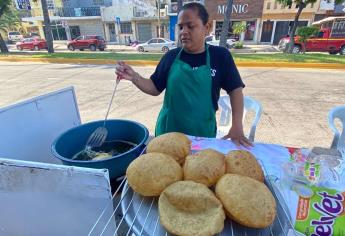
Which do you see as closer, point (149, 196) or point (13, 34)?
point (149, 196)

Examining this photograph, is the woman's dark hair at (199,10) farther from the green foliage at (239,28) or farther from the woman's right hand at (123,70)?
the green foliage at (239,28)

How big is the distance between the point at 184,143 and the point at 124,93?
16.7 ft

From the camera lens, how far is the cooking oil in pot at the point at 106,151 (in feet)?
4.56

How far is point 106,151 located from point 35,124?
685mm

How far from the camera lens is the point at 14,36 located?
30719mm

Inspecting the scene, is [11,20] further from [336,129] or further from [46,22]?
[336,129]

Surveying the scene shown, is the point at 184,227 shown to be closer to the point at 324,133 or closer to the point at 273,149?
the point at 273,149

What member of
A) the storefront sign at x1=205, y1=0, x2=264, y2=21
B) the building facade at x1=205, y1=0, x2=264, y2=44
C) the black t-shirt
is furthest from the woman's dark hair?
the storefront sign at x1=205, y1=0, x2=264, y2=21

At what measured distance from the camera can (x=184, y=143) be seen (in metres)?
1.24

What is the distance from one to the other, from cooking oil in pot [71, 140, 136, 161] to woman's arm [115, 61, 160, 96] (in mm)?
456

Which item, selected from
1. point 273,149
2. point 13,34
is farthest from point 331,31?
point 13,34

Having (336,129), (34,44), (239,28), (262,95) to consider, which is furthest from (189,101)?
(34,44)

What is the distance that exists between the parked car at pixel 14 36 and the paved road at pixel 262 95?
25843 millimetres

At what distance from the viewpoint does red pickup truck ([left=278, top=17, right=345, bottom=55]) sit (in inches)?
549
